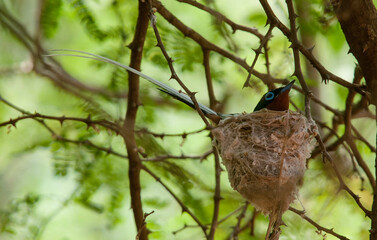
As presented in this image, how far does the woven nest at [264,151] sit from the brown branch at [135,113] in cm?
78

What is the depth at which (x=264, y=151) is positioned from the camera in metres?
3.98

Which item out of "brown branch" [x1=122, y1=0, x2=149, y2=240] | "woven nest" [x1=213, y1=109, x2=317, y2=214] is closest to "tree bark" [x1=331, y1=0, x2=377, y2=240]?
"woven nest" [x1=213, y1=109, x2=317, y2=214]

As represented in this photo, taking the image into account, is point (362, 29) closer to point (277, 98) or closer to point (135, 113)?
point (277, 98)

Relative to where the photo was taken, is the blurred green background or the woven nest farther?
the blurred green background

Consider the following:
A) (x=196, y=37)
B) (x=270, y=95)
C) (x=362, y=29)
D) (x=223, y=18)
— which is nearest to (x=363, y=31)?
(x=362, y=29)

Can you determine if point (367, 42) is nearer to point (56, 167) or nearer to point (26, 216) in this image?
point (56, 167)

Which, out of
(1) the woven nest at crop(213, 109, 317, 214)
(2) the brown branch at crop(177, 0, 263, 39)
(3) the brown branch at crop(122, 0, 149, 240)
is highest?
(2) the brown branch at crop(177, 0, 263, 39)

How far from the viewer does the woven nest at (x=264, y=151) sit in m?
3.62

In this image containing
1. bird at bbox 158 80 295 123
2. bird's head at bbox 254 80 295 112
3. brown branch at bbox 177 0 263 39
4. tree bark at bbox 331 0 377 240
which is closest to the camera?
tree bark at bbox 331 0 377 240

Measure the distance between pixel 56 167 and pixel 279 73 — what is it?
2.42 meters

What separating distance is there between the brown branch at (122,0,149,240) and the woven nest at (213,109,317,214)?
784 mm

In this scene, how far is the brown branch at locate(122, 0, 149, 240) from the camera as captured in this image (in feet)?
14.0

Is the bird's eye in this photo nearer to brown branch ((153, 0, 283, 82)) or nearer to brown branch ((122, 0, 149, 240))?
brown branch ((153, 0, 283, 82))

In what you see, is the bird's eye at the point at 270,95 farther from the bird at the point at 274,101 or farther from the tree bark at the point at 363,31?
the tree bark at the point at 363,31
